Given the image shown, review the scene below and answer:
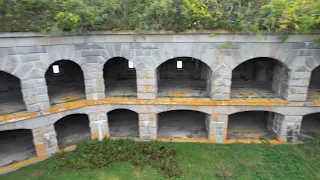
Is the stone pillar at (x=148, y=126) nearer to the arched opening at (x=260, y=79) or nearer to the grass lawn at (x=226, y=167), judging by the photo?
the grass lawn at (x=226, y=167)

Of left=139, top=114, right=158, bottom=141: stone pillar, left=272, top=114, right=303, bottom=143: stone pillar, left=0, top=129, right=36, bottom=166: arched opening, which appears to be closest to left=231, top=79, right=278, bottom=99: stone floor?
left=272, top=114, right=303, bottom=143: stone pillar

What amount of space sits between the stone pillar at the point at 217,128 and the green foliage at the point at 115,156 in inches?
83.3

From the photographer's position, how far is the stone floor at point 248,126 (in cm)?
1264

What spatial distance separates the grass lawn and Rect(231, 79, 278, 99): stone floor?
2.48 metres

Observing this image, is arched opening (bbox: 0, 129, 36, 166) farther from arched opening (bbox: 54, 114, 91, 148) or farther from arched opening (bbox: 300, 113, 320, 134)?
arched opening (bbox: 300, 113, 320, 134)

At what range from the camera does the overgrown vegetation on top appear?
934 cm

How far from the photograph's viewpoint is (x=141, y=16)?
1024 centimetres

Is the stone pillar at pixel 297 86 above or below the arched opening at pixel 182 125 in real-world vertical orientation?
above

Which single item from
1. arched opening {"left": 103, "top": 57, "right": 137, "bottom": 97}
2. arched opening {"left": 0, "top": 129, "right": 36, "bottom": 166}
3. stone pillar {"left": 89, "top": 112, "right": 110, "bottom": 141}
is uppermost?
arched opening {"left": 103, "top": 57, "right": 137, "bottom": 97}

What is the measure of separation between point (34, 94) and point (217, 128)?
8.45 m

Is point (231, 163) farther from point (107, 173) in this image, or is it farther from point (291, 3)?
point (291, 3)

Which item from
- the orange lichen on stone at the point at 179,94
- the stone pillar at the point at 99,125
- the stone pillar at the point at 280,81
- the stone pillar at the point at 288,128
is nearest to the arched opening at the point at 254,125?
the stone pillar at the point at 288,128

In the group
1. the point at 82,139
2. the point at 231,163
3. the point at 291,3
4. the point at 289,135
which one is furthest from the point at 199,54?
the point at 82,139

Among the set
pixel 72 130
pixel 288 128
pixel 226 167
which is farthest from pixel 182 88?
pixel 72 130
